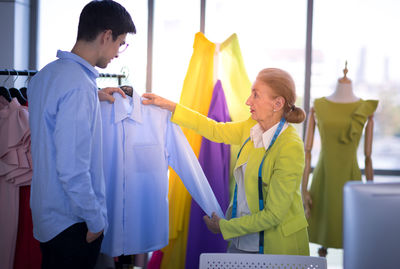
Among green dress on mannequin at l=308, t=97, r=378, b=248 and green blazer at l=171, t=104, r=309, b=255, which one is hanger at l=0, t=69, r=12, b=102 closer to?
green blazer at l=171, t=104, r=309, b=255

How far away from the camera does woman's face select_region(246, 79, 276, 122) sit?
171cm

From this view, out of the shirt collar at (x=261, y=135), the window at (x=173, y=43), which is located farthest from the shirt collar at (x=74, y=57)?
the window at (x=173, y=43)

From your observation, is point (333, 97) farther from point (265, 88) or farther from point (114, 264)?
point (114, 264)

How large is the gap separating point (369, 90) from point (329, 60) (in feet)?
1.58

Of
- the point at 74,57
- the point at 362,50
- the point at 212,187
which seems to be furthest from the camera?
the point at 362,50

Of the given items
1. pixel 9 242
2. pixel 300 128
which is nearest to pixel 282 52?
pixel 300 128

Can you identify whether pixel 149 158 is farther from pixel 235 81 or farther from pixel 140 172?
pixel 235 81

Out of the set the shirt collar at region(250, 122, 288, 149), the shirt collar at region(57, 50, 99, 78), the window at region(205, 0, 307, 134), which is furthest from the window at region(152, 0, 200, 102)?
the shirt collar at region(57, 50, 99, 78)

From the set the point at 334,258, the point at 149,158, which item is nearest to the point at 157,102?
the point at 149,158

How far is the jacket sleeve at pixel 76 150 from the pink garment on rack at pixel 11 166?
2.63ft

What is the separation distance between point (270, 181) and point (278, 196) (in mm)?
80

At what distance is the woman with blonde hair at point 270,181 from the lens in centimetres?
157

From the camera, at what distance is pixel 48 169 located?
1.37m

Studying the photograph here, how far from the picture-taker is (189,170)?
1938 mm
